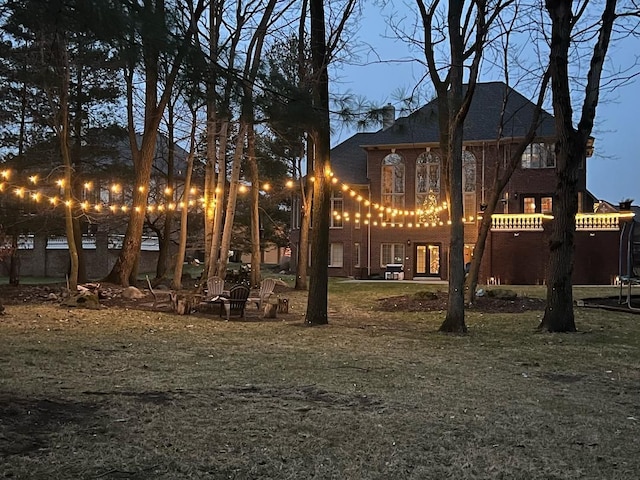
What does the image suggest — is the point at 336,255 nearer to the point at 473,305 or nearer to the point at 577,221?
the point at 577,221

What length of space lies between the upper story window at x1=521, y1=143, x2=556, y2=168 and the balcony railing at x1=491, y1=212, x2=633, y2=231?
4.37 m

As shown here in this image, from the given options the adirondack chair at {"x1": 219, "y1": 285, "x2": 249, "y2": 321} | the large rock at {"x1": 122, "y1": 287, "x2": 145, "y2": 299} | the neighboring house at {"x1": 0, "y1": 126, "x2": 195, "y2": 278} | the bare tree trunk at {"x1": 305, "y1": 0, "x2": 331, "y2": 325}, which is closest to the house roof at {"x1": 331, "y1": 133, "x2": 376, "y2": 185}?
the neighboring house at {"x1": 0, "y1": 126, "x2": 195, "y2": 278}

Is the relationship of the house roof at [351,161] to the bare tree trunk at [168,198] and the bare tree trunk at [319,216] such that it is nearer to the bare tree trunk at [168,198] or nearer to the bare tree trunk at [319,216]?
the bare tree trunk at [168,198]

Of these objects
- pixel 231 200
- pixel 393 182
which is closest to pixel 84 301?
pixel 231 200

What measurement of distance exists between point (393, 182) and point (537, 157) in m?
7.38

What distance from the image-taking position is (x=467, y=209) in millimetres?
32688

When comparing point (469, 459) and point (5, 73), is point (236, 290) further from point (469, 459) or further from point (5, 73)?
point (469, 459)

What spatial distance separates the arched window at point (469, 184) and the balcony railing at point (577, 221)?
5.07m

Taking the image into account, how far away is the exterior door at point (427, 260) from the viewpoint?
32906mm

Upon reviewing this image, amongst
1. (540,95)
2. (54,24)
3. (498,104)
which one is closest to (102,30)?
(54,24)

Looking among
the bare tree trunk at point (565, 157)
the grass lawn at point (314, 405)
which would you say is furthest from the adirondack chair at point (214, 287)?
the bare tree trunk at point (565, 157)

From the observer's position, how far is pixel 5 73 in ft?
43.5

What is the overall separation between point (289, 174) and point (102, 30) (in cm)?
2536

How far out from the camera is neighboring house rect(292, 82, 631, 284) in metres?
26.8
